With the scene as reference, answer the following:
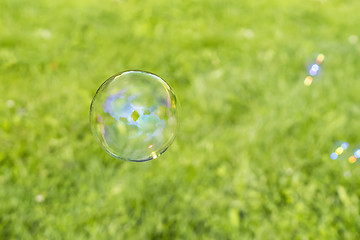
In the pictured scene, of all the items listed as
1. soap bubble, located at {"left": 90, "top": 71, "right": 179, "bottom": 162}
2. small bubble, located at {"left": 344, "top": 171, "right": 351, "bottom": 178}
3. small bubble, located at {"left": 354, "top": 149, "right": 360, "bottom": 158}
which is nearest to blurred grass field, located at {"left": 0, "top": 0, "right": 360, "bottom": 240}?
small bubble, located at {"left": 344, "top": 171, "right": 351, "bottom": 178}

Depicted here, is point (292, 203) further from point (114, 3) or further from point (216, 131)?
point (114, 3)

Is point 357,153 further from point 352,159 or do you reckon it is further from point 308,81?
point 308,81

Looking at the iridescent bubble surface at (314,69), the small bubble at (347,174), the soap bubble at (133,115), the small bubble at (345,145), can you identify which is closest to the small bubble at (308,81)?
the iridescent bubble surface at (314,69)

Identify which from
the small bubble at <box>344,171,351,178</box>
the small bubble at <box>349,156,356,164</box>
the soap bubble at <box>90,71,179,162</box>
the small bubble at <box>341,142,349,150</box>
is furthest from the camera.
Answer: the small bubble at <box>341,142,349,150</box>

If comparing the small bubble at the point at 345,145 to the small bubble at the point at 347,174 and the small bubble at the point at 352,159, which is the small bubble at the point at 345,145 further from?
the small bubble at the point at 347,174

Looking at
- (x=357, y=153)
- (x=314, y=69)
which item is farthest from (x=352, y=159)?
(x=314, y=69)

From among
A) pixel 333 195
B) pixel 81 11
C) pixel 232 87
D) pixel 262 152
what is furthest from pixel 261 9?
pixel 333 195

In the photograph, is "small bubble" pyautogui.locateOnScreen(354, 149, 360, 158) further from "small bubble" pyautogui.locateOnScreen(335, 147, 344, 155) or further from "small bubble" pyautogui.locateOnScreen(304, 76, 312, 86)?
"small bubble" pyautogui.locateOnScreen(304, 76, 312, 86)

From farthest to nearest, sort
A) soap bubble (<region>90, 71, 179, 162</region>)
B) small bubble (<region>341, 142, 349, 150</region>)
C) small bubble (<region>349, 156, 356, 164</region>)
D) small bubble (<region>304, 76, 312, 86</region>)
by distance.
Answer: small bubble (<region>304, 76, 312, 86</region>) < small bubble (<region>341, 142, 349, 150</region>) < small bubble (<region>349, 156, 356, 164</region>) < soap bubble (<region>90, 71, 179, 162</region>)
